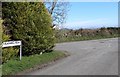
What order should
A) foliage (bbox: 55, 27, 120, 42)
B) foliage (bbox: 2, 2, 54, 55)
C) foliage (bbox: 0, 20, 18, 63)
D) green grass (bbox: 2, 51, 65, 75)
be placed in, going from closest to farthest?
green grass (bbox: 2, 51, 65, 75) < foliage (bbox: 0, 20, 18, 63) < foliage (bbox: 2, 2, 54, 55) < foliage (bbox: 55, 27, 120, 42)

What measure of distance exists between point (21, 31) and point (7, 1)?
5.81 ft

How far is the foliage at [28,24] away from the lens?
1631 centimetres

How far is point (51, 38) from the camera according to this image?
19500mm

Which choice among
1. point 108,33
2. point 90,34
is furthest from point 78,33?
point 108,33

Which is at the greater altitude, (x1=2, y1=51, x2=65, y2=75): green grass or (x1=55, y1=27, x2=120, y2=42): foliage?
(x1=55, y1=27, x2=120, y2=42): foliage

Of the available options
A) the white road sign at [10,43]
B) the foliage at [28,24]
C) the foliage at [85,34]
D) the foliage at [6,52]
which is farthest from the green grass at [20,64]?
the foliage at [85,34]

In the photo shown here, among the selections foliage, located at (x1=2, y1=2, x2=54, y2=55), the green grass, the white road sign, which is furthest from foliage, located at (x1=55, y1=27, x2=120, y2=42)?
the white road sign

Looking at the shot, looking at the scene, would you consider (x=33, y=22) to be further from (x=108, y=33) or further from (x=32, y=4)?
(x=108, y=33)

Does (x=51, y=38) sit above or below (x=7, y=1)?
below

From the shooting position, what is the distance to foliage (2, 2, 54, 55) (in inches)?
642

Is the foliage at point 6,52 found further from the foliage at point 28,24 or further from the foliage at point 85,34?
the foliage at point 85,34

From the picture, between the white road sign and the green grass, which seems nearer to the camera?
the green grass

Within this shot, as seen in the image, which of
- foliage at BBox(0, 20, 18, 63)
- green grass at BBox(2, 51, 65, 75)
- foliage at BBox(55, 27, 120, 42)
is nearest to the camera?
green grass at BBox(2, 51, 65, 75)

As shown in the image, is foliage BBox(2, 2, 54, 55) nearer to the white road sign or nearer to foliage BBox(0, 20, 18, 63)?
the white road sign
